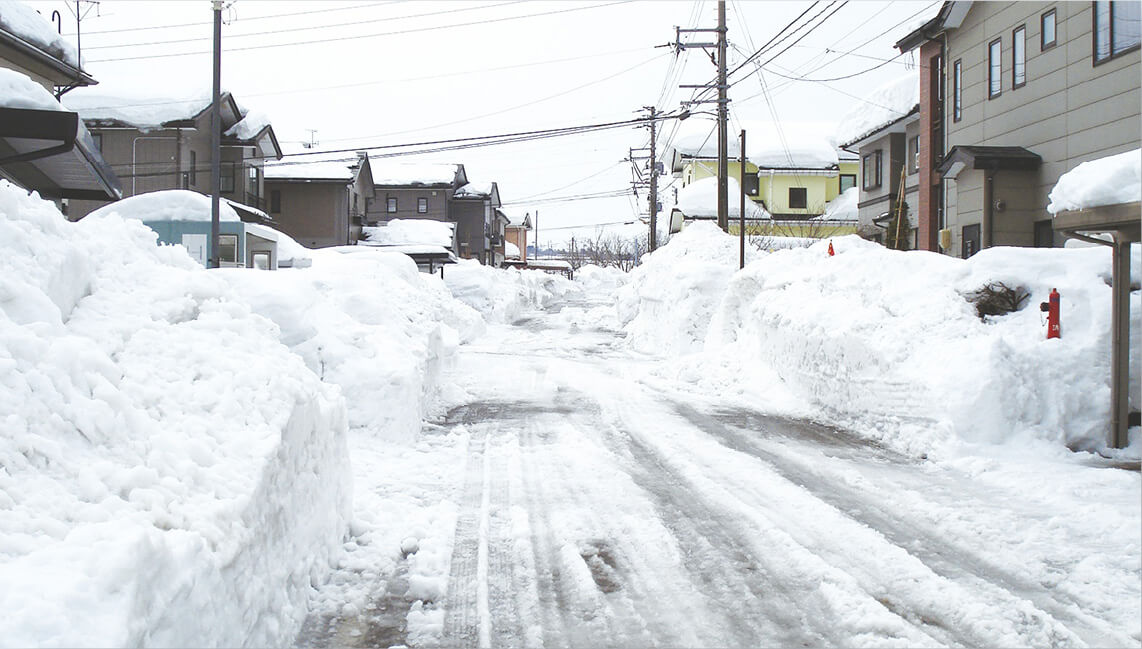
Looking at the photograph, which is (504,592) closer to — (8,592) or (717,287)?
(8,592)

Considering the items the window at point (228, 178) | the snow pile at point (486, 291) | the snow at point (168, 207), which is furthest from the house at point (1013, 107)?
the window at point (228, 178)

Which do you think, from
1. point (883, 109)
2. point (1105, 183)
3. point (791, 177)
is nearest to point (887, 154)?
point (883, 109)

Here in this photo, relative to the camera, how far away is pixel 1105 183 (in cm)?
767

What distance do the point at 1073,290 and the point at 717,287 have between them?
11.5 m

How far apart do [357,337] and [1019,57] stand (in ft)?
46.1

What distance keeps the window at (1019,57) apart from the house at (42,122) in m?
16.2

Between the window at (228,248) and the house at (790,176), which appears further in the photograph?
the house at (790,176)

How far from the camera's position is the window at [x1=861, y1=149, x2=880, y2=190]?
27.8 m

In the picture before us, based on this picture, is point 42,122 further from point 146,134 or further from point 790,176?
point 790,176

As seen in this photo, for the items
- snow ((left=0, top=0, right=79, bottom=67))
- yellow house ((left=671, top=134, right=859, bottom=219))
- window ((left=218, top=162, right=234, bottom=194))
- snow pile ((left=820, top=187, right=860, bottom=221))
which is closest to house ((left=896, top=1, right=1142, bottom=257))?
snow ((left=0, top=0, right=79, bottom=67))

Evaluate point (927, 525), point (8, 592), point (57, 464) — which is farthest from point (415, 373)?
point (8, 592)

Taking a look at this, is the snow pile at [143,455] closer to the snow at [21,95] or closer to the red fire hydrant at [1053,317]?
the snow at [21,95]

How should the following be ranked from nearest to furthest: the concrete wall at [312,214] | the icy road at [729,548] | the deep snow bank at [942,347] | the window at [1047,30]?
the icy road at [729,548], the deep snow bank at [942,347], the window at [1047,30], the concrete wall at [312,214]

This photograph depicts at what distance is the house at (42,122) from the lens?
9734mm
